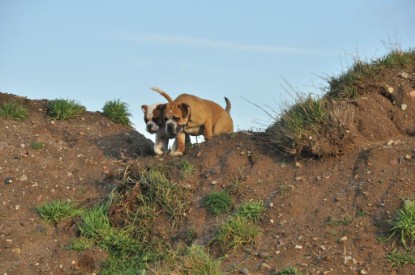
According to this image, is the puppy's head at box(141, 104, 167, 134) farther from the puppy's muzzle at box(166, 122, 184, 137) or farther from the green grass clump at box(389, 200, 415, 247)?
the green grass clump at box(389, 200, 415, 247)

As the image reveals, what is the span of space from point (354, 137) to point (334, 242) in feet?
5.82

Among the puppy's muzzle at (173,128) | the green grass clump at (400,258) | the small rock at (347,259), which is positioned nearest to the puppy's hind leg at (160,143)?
the puppy's muzzle at (173,128)

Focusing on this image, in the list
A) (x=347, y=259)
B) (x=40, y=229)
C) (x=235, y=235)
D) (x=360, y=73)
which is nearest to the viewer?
(x=347, y=259)

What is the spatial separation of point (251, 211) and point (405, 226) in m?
1.83

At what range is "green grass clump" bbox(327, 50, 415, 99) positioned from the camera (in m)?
9.50

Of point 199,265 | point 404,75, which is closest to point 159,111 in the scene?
point 404,75

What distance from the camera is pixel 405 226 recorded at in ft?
23.1

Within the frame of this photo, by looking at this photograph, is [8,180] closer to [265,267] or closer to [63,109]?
[63,109]

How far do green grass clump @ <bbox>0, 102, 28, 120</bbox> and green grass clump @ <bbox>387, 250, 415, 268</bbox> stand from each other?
6.98m

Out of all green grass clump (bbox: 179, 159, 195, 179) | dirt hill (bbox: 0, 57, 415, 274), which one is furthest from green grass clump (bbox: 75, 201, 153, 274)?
green grass clump (bbox: 179, 159, 195, 179)

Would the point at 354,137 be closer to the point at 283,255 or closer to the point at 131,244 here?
the point at 283,255

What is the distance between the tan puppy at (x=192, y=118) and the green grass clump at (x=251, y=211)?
2.00 m

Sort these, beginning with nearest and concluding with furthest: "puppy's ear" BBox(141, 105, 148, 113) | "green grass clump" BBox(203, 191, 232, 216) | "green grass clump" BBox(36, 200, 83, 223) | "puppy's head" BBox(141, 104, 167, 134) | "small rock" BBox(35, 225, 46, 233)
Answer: "green grass clump" BBox(203, 191, 232, 216)
"small rock" BBox(35, 225, 46, 233)
"green grass clump" BBox(36, 200, 83, 223)
"puppy's head" BBox(141, 104, 167, 134)
"puppy's ear" BBox(141, 105, 148, 113)

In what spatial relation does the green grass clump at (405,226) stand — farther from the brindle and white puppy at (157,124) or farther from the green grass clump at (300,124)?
the brindle and white puppy at (157,124)
